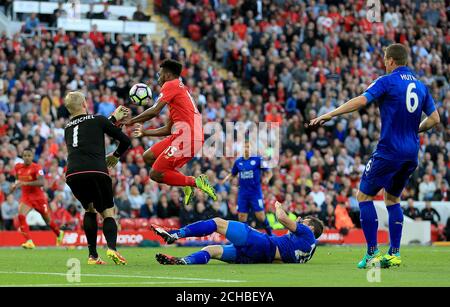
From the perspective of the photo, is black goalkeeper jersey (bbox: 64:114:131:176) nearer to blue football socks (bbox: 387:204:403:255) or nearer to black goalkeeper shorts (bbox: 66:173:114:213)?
black goalkeeper shorts (bbox: 66:173:114:213)

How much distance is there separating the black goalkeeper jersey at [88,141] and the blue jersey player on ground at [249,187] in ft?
35.8

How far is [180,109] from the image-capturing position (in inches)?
674

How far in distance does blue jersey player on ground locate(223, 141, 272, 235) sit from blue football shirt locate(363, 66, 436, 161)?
36.8 ft

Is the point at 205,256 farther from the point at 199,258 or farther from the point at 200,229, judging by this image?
the point at 200,229

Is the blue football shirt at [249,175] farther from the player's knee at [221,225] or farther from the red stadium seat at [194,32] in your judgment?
the red stadium seat at [194,32]

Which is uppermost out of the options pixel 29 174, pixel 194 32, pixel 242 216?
pixel 194 32

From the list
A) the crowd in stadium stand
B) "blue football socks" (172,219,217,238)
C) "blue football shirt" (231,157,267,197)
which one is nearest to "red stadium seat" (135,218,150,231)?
the crowd in stadium stand

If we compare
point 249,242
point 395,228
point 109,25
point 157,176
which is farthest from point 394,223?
point 109,25

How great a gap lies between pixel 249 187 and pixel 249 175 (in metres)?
0.32

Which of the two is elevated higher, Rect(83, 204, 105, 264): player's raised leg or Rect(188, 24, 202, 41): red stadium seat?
Rect(188, 24, 202, 41): red stadium seat

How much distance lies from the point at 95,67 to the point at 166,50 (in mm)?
2851

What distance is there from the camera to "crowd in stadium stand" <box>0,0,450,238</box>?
91.4 ft

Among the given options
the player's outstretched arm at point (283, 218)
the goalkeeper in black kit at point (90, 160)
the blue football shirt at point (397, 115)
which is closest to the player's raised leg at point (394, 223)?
the blue football shirt at point (397, 115)
